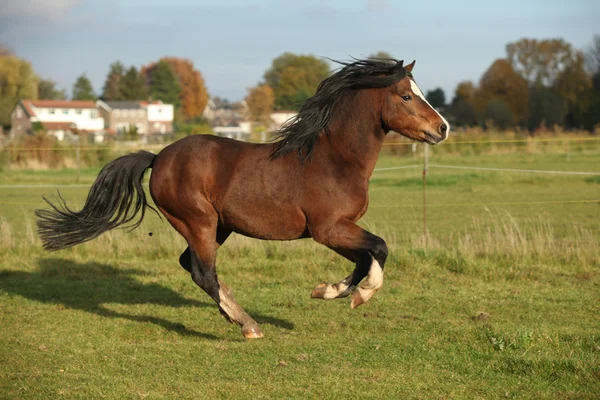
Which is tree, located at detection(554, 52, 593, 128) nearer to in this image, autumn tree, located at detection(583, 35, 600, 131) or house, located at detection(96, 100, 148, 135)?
autumn tree, located at detection(583, 35, 600, 131)

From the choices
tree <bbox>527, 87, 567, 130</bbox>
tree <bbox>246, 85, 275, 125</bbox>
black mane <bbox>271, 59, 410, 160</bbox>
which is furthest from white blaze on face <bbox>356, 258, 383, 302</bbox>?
tree <bbox>527, 87, 567, 130</bbox>

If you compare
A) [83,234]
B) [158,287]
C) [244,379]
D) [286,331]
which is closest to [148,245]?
[158,287]

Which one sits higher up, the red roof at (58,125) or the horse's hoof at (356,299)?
the red roof at (58,125)

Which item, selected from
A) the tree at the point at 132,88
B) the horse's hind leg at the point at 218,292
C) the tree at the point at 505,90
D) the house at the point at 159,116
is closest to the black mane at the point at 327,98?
the horse's hind leg at the point at 218,292

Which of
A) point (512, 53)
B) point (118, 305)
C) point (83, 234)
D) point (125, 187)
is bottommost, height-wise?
point (118, 305)

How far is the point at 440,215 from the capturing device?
16.1m

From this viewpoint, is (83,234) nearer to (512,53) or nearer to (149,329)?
(149,329)

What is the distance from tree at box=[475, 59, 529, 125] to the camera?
6712cm

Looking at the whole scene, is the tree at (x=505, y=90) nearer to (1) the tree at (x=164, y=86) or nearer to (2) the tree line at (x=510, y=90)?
(2) the tree line at (x=510, y=90)

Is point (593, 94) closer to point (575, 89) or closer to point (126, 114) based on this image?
point (575, 89)

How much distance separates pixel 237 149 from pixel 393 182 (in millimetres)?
17917

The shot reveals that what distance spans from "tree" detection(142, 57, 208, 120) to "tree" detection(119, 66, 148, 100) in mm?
12724

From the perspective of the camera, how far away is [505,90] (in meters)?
68.1

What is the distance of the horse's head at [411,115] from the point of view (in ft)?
20.0
